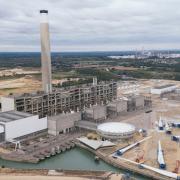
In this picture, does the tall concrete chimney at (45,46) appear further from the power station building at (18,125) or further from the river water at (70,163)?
the river water at (70,163)

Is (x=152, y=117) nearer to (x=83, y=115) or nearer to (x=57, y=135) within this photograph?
(x=83, y=115)

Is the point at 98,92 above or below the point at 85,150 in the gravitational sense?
above

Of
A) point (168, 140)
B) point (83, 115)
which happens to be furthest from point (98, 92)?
point (168, 140)

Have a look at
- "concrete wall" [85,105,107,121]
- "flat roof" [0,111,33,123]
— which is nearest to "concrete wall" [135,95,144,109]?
"concrete wall" [85,105,107,121]

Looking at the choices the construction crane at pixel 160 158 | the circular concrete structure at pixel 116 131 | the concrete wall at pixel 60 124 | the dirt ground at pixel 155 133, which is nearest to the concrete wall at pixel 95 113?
the dirt ground at pixel 155 133

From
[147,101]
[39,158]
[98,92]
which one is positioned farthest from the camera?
[147,101]

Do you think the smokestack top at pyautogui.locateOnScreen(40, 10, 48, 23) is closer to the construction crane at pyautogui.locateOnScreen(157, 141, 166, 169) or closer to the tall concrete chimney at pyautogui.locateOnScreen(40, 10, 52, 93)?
the tall concrete chimney at pyautogui.locateOnScreen(40, 10, 52, 93)
